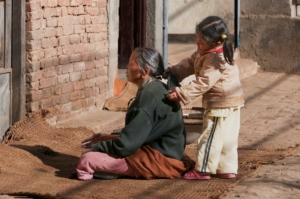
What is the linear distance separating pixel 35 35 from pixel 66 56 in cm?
71

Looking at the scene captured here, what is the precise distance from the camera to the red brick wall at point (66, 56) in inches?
314

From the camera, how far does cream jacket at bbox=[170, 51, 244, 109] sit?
6242mm

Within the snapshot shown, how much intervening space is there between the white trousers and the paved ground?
0.77 ft

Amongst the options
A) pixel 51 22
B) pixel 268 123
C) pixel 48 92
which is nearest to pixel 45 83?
pixel 48 92

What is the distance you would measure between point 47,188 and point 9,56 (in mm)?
2212

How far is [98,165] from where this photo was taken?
6262 millimetres

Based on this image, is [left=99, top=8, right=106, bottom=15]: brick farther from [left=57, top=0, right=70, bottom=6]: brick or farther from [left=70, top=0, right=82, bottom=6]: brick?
[left=57, top=0, right=70, bottom=6]: brick

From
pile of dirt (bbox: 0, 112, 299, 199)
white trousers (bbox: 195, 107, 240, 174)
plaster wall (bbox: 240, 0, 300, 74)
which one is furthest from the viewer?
plaster wall (bbox: 240, 0, 300, 74)

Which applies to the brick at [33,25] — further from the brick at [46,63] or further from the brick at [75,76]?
the brick at [75,76]

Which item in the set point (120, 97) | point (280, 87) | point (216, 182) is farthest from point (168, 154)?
point (280, 87)

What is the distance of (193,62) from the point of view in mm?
6578

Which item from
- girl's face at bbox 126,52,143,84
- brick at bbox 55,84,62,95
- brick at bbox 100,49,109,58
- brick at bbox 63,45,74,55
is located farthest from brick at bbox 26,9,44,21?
girl's face at bbox 126,52,143,84

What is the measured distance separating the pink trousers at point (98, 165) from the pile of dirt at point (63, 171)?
77 millimetres

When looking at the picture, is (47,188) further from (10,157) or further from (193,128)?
(193,128)
